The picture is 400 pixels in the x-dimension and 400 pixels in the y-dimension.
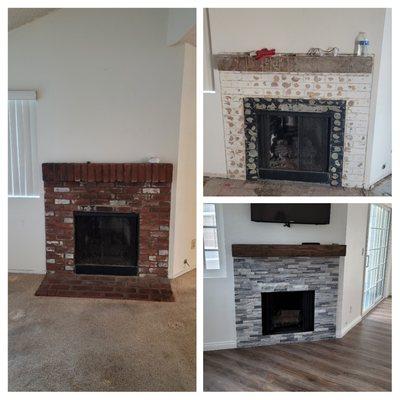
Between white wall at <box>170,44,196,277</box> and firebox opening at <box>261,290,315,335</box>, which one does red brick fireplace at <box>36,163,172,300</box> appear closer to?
white wall at <box>170,44,196,277</box>

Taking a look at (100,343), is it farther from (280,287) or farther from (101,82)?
(101,82)

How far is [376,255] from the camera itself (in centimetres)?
185

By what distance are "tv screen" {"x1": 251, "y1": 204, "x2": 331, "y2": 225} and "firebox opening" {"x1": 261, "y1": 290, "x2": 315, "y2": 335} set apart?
0.42m

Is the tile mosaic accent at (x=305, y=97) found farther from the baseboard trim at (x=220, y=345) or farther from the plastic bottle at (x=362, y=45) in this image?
the baseboard trim at (x=220, y=345)

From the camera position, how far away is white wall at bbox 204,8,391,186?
174 cm

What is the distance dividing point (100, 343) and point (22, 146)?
1817 millimetres

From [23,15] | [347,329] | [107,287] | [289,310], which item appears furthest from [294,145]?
[23,15]

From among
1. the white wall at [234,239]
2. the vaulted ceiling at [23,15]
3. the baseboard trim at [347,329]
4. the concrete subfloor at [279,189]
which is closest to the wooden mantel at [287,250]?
the white wall at [234,239]

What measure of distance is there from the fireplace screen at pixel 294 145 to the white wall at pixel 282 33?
0.28 meters

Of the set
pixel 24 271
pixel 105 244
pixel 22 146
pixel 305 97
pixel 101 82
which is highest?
pixel 101 82

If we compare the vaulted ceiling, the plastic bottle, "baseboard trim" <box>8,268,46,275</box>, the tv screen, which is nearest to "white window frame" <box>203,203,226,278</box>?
the tv screen

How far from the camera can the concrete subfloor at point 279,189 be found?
178 centimetres

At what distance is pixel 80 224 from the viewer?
3.58 m

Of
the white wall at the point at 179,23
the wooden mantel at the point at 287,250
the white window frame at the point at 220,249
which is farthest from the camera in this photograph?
the white wall at the point at 179,23
